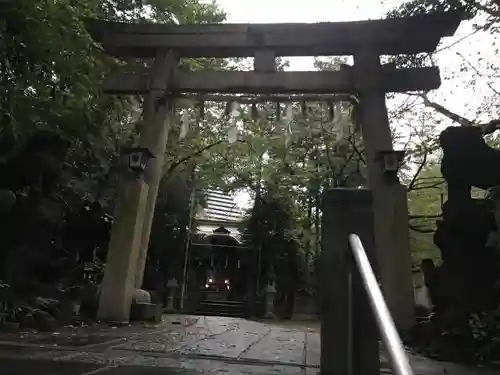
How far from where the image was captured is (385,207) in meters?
8.27

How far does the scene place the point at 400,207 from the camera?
8219 mm

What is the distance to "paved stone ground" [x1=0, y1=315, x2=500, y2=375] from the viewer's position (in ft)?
11.7

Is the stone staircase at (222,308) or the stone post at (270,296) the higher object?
the stone post at (270,296)

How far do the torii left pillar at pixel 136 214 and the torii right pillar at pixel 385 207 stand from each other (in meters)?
3.88

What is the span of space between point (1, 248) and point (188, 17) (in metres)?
7.80

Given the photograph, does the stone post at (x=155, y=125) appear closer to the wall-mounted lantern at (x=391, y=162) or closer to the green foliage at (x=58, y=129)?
the green foliage at (x=58, y=129)

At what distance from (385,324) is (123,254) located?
7.37 m

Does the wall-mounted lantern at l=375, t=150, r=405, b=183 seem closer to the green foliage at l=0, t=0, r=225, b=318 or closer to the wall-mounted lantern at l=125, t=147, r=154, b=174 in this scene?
the wall-mounted lantern at l=125, t=147, r=154, b=174

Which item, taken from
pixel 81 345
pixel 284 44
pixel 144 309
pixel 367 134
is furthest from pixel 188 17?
pixel 81 345

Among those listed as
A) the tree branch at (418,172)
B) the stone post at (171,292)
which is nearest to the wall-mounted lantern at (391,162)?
the tree branch at (418,172)

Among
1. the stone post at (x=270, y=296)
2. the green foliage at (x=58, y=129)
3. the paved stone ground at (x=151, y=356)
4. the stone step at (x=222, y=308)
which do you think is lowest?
the paved stone ground at (x=151, y=356)

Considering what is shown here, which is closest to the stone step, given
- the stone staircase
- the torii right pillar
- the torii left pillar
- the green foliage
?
the stone staircase

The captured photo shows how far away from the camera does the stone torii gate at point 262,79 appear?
8258mm

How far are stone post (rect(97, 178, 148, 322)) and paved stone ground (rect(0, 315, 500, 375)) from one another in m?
1.77
